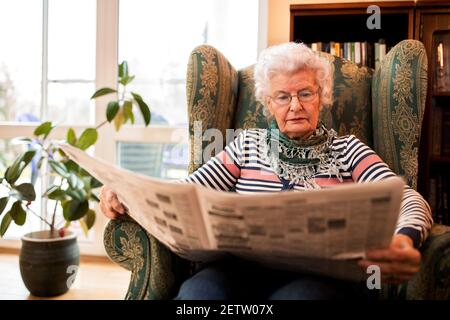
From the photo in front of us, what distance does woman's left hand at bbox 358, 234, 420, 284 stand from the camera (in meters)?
0.72

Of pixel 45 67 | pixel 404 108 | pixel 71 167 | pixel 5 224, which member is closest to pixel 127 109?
pixel 71 167

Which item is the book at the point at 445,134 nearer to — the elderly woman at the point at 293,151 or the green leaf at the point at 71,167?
the elderly woman at the point at 293,151

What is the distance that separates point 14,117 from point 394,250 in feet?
8.01

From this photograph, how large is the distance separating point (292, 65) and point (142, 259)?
2.20ft

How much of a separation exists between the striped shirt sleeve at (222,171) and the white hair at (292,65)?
0.68 ft

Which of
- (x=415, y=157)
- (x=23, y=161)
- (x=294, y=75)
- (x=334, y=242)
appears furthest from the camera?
(x=23, y=161)

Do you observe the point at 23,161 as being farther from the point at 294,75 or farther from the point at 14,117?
the point at 294,75

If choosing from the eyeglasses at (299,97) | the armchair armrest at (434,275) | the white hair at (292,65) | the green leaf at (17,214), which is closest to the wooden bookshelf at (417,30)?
the white hair at (292,65)

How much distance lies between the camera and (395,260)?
730 millimetres

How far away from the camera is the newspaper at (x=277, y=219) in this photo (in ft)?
2.12

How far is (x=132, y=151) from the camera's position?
244cm

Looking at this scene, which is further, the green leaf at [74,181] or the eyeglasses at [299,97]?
the green leaf at [74,181]

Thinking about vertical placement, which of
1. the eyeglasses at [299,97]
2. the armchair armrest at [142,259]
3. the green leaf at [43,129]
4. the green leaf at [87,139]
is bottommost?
the armchair armrest at [142,259]
